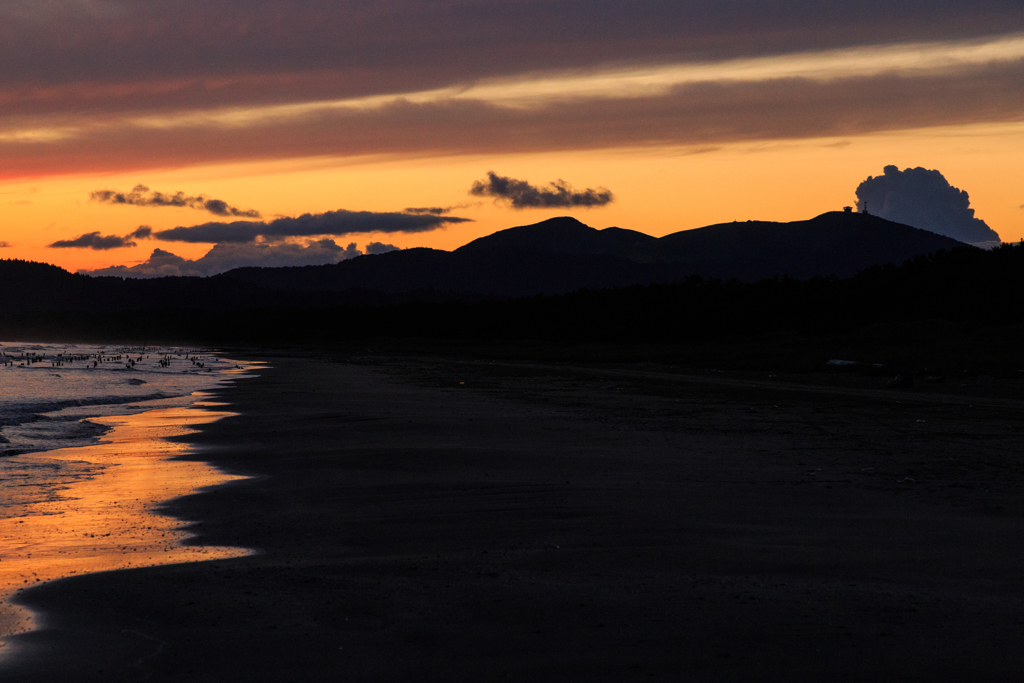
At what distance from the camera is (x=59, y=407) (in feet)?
64.9

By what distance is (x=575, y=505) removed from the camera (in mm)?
8469

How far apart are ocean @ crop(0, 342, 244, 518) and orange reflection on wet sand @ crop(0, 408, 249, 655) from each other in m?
0.33

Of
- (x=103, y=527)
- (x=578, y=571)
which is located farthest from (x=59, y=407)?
(x=578, y=571)

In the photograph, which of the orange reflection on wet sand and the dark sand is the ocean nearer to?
the orange reflection on wet sand

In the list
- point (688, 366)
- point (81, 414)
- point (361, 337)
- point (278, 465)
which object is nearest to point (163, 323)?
point (361, 337)

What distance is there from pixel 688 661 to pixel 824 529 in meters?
3.32

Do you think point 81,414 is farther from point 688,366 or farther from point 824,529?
point 688,366

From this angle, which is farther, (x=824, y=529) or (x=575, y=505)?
(x=575, y=505)

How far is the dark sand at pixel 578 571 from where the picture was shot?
459 cm

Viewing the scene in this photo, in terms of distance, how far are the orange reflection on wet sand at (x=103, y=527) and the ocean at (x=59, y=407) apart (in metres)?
0.33

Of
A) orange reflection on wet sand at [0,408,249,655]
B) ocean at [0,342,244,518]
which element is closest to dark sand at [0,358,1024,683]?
orange reflection on wet sand at [0,408,249,655]

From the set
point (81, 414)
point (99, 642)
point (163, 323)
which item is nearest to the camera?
point (99, 642)

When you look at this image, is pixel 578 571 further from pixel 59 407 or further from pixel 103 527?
pixel 59 407

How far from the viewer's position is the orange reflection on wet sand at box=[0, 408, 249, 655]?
627 cm
